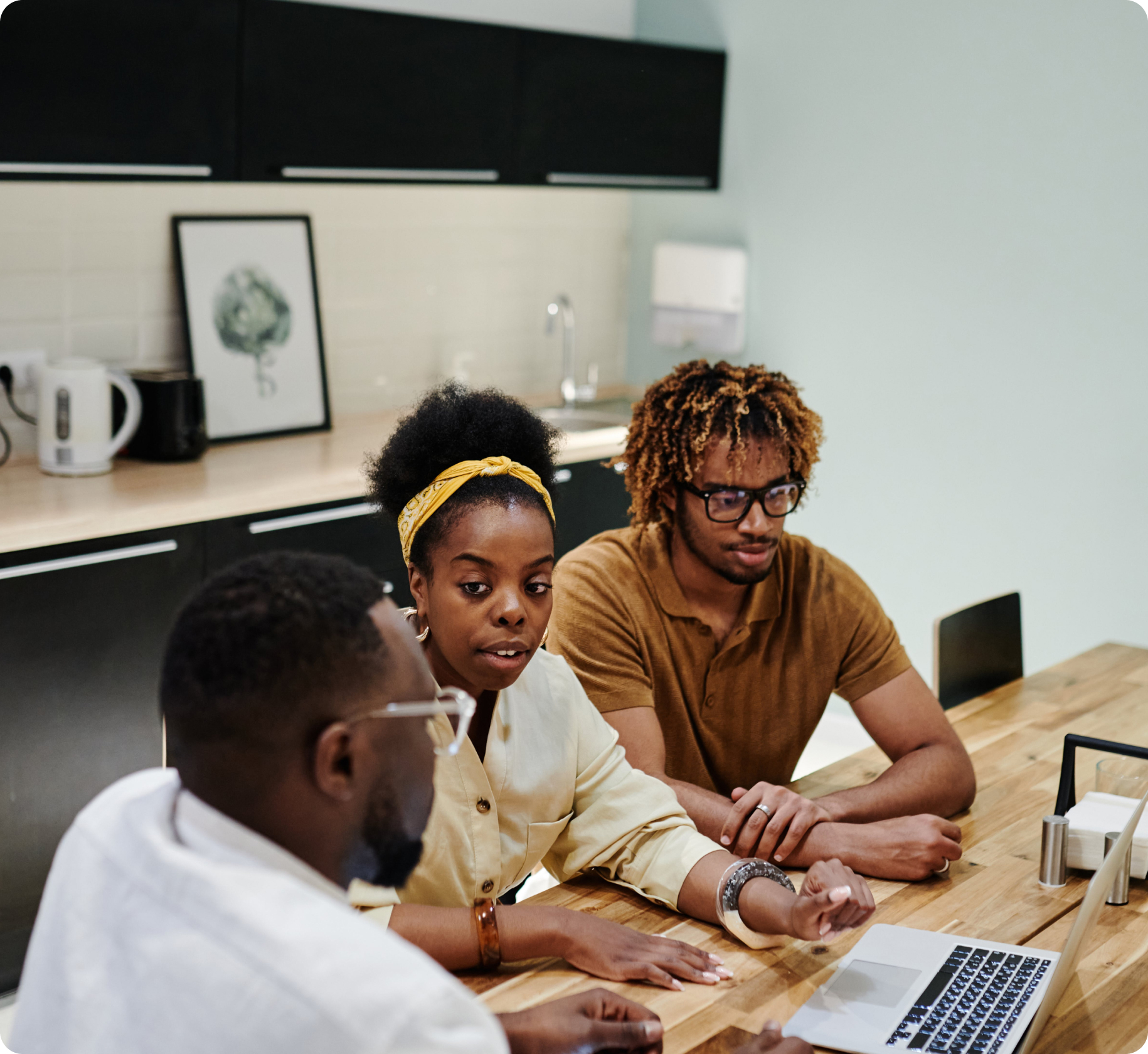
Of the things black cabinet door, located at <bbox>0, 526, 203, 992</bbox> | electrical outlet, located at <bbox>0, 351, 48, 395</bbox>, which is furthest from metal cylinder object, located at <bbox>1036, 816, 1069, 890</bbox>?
electrical outlet, located at <bbox>0, 351, 48, 395</bbox>

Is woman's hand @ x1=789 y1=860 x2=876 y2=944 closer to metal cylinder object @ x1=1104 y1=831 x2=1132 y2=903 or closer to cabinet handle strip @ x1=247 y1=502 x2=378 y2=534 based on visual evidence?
metal cylinder object @ x1=1104 y1=831 x2=1132 y2=903

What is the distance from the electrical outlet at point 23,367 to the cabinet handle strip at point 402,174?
0.72 meters

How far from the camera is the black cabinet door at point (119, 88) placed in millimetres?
2734

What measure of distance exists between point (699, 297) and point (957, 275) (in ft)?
2.76

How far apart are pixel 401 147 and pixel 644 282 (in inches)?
53.0

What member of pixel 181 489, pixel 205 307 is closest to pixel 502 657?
pixel 181 489

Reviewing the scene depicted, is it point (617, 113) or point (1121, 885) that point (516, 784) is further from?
point (617, 113)

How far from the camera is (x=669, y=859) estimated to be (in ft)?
5.26

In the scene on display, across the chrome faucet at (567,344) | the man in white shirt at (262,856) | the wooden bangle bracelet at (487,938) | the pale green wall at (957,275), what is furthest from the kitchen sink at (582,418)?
the man in white shirt at (262,856)

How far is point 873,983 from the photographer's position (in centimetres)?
143

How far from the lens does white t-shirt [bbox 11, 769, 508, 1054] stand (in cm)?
79

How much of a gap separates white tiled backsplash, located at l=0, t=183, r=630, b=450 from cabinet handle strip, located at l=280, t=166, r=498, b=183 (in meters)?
0.24

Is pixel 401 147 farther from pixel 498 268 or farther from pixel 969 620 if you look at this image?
pixel 969 620

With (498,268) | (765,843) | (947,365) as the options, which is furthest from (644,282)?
(765,843)
